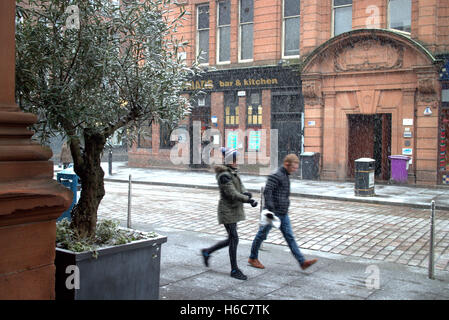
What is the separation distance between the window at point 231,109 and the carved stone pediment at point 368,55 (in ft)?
18.6

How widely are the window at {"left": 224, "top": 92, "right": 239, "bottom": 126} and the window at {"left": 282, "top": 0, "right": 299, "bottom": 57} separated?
3343mm

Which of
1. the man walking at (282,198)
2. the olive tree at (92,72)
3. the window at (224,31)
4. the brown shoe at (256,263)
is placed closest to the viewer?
the olive tree at (92,72)

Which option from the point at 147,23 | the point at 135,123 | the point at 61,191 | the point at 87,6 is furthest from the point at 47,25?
the point at 61,191

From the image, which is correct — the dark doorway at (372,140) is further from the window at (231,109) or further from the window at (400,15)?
the window at (231,109)

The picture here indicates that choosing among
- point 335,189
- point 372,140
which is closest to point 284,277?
point 335,189

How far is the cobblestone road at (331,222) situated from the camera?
8220 millimetres

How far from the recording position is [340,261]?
7355mm

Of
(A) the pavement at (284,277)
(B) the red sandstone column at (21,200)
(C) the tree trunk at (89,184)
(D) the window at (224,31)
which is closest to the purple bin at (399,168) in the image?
(D) the window at (224,31)

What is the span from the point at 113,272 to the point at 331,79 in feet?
56.9

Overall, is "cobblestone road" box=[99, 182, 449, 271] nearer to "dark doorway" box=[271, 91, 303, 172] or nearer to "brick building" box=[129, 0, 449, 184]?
"brick building" box=[129, 0, 449, 184]

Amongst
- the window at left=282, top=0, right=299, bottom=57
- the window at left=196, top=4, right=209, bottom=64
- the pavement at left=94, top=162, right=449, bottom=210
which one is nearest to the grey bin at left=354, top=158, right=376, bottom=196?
the pavement at left=94, top=162, right=449, bottom=210

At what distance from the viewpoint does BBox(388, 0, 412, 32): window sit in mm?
18703

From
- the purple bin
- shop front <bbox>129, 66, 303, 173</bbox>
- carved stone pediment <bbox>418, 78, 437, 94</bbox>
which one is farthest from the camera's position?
shop front <bbox>129, 66, 303, 173</bbox>

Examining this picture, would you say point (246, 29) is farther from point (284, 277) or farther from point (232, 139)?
point (284, 277)
